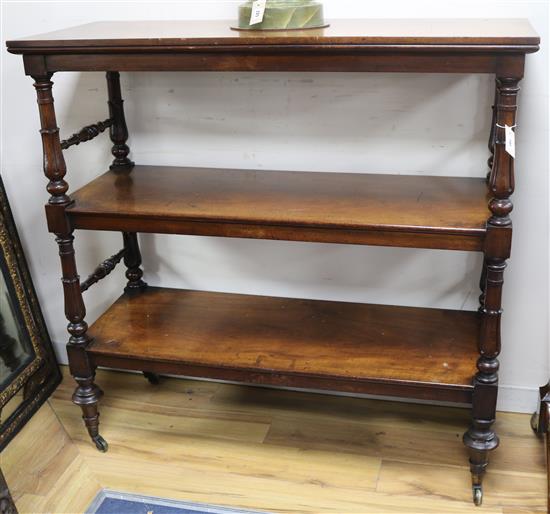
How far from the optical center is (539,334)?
247 cm

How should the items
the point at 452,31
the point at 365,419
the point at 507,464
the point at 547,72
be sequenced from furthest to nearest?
the point at 365,419 → the point at 507,464 → the point at 547,72 → the point at 452,31

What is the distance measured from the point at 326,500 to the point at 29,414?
108 centimetres

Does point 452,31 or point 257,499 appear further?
point 257,499

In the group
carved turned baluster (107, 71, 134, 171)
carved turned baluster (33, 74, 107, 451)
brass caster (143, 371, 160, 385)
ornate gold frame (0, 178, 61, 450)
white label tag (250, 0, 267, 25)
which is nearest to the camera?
white label tag (250, 0, 267, 25)

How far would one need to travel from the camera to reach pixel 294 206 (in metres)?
2.11

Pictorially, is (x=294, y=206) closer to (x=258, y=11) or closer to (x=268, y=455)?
(x=258, y=11)

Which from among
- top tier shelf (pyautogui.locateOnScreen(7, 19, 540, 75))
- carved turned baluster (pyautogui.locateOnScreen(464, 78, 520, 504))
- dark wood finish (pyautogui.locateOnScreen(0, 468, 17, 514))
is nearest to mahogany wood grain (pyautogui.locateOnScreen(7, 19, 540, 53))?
top tier shelf (pyautogui.locateOnScreen(7, 19, 540, 75))

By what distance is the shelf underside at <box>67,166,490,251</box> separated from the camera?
197cm

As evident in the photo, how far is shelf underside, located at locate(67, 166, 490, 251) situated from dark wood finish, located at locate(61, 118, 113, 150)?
16 cm

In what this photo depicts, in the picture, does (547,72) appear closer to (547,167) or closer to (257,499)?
(547,167)

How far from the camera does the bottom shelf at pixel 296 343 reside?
2.16 m

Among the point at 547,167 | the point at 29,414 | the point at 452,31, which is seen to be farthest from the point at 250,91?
the point at 29,414

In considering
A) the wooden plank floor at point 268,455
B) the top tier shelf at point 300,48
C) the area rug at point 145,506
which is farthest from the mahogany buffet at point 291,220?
the area rug at point 145,506

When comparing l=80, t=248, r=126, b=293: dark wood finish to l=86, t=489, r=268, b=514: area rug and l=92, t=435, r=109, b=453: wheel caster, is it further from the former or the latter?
l=86, t=489, r=268, b=514: area rug
